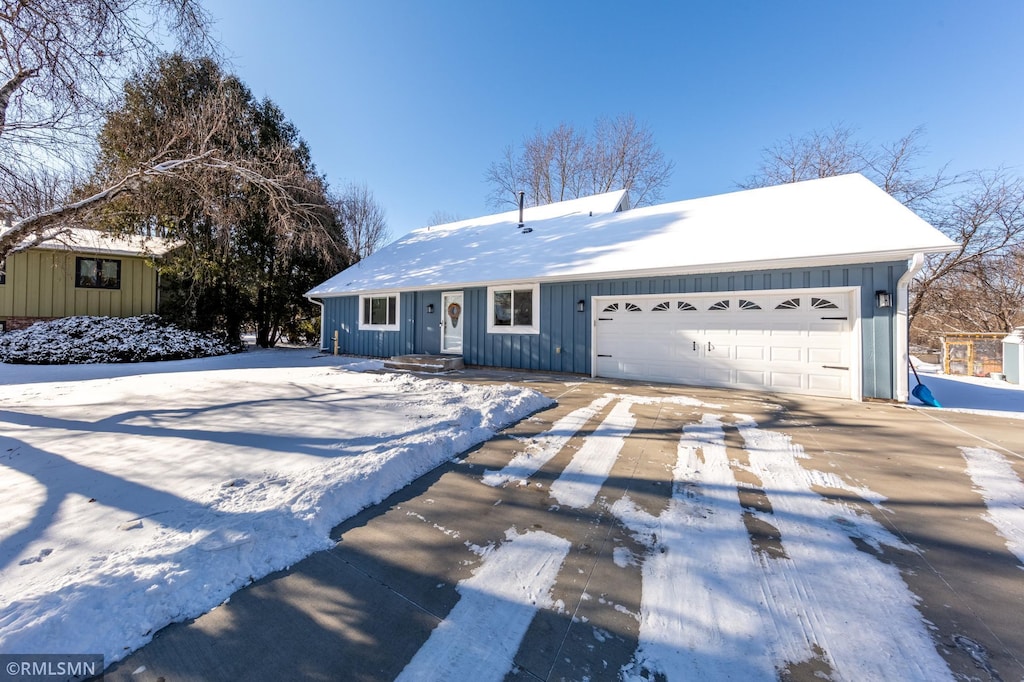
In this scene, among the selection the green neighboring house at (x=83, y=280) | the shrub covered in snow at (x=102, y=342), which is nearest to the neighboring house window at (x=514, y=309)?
the shrub covered in snow at (x=102, y=342)

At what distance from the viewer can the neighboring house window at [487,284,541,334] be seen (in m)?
8.95

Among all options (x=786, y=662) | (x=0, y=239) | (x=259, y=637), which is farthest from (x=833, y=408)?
(x=0, y=239)

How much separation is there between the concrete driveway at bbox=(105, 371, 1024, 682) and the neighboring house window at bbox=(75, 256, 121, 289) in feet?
57.4

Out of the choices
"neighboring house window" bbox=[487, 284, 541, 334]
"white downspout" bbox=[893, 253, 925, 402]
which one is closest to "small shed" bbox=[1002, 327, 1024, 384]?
"white downspout" bbox=[893, 253, 925, 402]

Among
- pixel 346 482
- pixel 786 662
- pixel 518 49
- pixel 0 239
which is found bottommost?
pixel 786 662

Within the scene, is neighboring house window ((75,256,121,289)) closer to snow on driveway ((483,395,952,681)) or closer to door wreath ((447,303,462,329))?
door wreath ((447,303,462,329))

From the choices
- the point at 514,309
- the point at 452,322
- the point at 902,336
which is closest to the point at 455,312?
the point at 452,322

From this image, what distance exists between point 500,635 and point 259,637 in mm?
922

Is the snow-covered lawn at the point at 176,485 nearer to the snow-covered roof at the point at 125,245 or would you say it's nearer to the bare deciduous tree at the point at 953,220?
the snow-covered roof at the point at 125,245

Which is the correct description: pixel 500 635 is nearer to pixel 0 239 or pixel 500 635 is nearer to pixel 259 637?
pixel 259 637

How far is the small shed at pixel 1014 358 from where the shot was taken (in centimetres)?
841

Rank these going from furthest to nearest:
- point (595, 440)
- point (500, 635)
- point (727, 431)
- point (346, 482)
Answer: point (727, 431), point (595, 440), point (346, 482), point (500, 635)

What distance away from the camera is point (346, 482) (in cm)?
262

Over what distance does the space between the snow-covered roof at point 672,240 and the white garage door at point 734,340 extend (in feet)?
2.17
